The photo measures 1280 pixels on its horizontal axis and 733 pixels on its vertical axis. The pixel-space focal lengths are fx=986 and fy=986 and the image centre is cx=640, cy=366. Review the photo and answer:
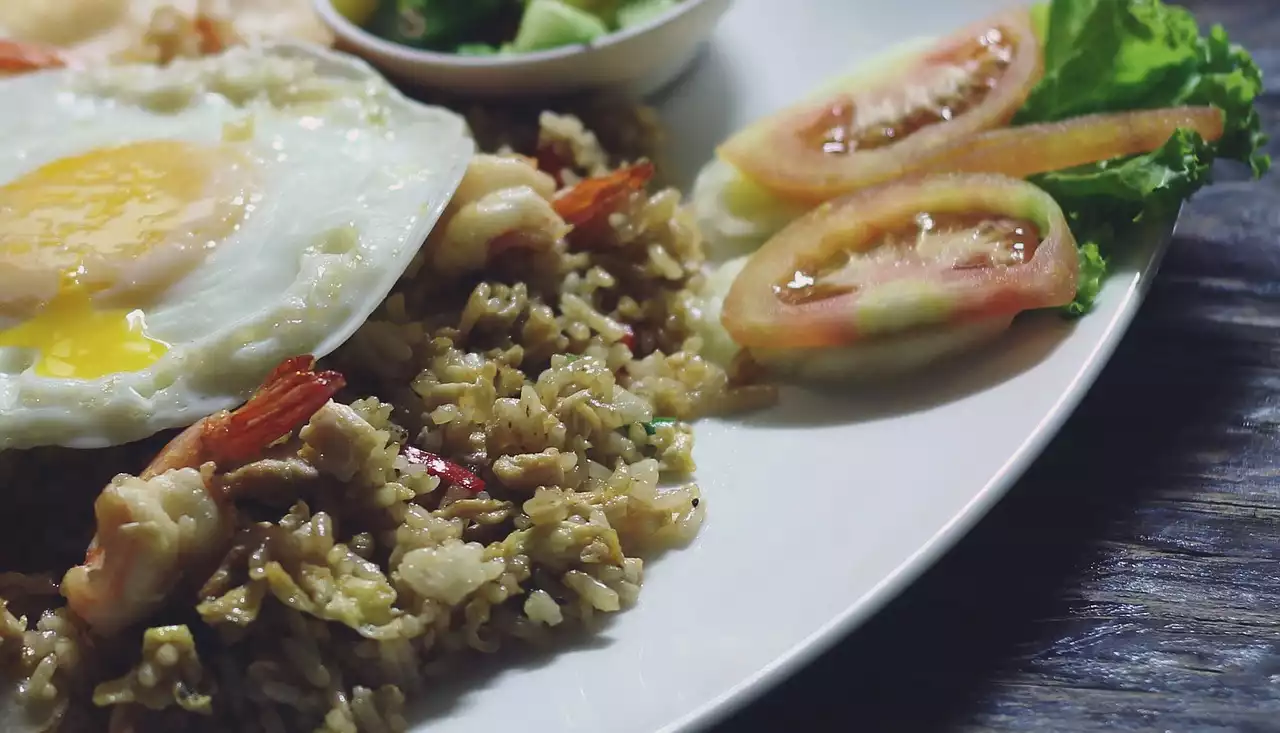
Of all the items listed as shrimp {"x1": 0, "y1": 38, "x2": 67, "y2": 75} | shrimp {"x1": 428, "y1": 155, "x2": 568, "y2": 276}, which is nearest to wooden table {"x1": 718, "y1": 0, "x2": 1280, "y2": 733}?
shrimp {"x1": 428, "y1": 155, "x2": 568, "y2": 276}

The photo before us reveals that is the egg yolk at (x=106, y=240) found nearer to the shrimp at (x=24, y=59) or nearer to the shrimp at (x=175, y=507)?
the shrimp at (x=175, y=507)

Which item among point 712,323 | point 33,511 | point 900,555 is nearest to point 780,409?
point 712,323

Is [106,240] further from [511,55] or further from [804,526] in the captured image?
[804,526]

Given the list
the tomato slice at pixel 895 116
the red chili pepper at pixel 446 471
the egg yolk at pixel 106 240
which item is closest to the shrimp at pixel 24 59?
the egg yolk at pixel 106 240

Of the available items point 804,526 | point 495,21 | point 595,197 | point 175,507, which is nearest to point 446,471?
point 175,507

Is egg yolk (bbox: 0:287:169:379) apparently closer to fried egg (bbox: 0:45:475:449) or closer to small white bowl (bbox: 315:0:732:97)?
fried egg (bbox: 0:45:475:449)

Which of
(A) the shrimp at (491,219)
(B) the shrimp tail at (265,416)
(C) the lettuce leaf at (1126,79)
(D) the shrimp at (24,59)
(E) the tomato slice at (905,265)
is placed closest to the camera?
(B) the shrimp tail at (265,416)
